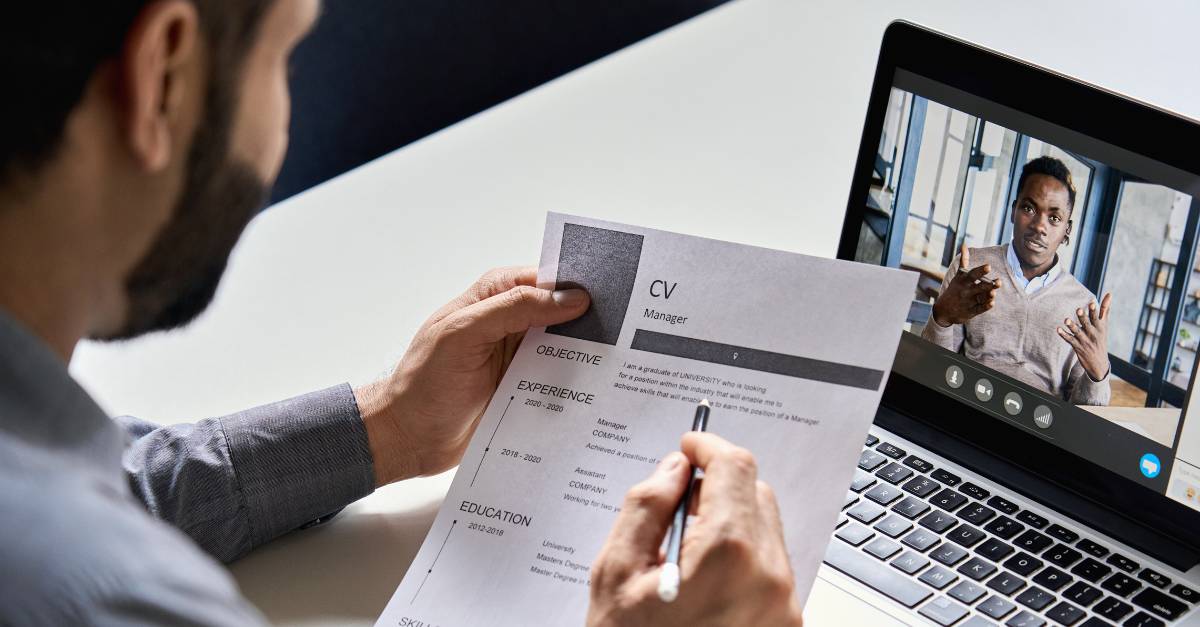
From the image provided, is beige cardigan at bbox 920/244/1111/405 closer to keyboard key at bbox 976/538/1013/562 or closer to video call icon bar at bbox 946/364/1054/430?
video call icon bar at bbox 946/364/1054/430

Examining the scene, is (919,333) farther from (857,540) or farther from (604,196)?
(604,196)

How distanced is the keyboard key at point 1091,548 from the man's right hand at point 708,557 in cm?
26

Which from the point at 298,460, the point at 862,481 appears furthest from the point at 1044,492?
the point at 298,460

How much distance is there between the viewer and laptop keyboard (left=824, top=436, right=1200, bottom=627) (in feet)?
2.35

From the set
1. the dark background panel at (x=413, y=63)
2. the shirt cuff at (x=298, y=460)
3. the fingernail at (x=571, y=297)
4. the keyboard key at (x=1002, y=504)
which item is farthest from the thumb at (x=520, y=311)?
the dark background panel at (x=413, y=63)

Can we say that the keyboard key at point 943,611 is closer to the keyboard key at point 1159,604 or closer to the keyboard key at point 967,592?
the keyboard key at point 967,592

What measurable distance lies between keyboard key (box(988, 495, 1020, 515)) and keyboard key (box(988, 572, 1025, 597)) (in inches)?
2.6

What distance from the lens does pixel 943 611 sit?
716mm

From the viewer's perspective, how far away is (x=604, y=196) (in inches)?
50.0

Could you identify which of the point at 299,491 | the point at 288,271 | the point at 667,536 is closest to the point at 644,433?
the point at 667,536

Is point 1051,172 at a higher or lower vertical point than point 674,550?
higher

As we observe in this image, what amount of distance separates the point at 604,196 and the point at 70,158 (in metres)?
0.81

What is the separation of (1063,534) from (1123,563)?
41 millimetres

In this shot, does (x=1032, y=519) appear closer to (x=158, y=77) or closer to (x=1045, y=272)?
(x=1045, y=272)
